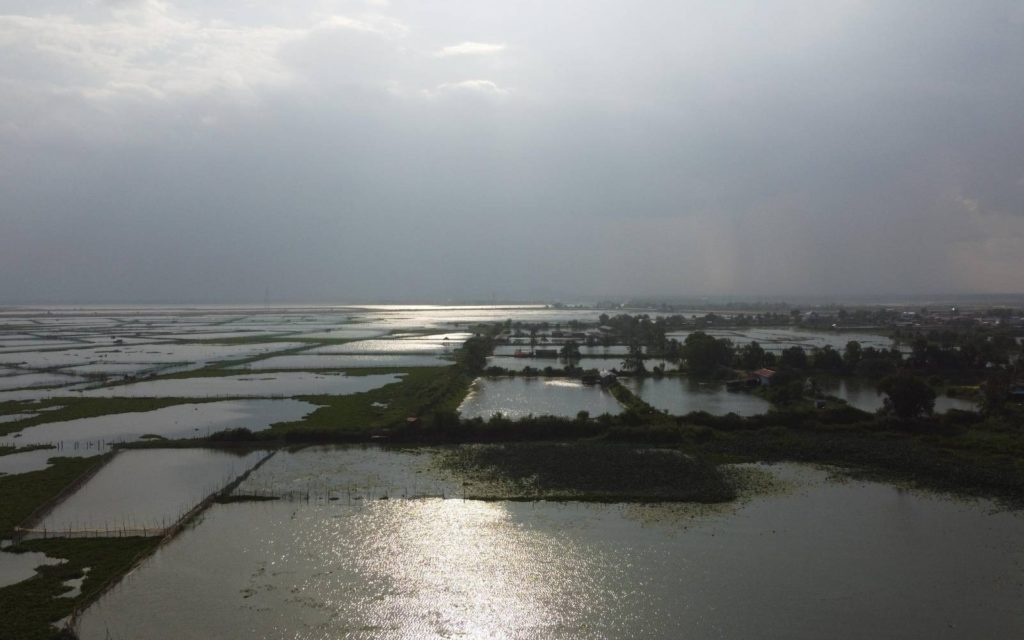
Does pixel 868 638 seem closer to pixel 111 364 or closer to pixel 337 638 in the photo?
pixel 337 638

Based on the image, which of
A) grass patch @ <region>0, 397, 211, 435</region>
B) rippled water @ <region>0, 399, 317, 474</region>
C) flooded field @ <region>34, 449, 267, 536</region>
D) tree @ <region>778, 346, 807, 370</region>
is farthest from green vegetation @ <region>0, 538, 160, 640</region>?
tree @ <region>778, 346, 807, 370</region>

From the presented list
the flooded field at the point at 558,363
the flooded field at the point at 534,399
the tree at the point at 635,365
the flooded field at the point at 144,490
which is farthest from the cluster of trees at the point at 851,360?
the flooded field at the point at 144,490

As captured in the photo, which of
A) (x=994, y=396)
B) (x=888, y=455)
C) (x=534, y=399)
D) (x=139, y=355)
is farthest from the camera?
(x=139, y=355)

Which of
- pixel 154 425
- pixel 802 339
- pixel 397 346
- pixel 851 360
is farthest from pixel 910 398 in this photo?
pixel 397 346

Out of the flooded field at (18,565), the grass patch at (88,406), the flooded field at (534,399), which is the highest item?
the flooded field at (534,399)

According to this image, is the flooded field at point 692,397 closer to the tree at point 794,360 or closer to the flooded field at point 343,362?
the tree at point 794,360

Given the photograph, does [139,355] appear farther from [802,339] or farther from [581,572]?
[802,339]
